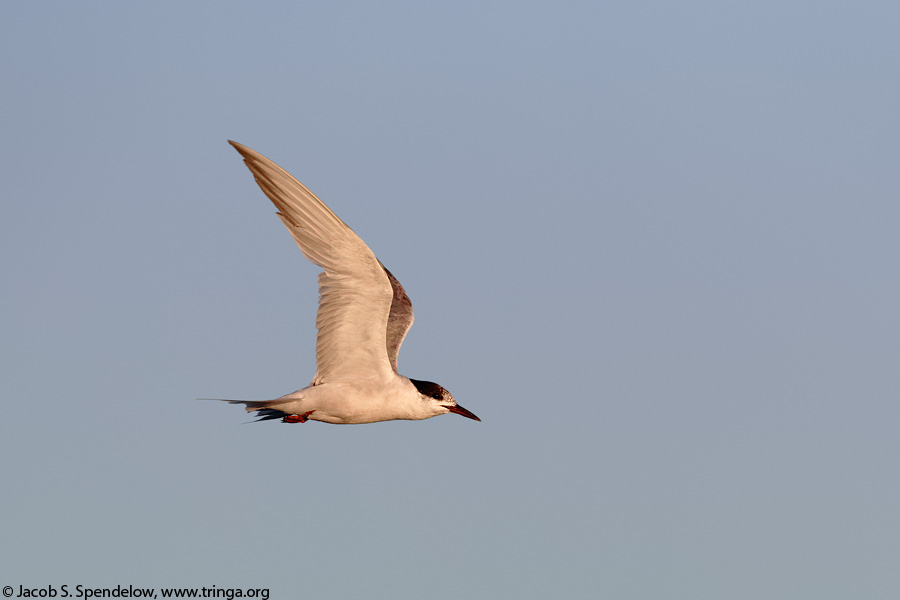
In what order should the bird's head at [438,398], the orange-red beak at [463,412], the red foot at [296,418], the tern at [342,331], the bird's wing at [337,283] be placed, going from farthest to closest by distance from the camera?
the orange-red beak at [463,412]
the bird's head at [438,398]
the red foot at [296,418]
the tern at [342,331]
the bird's wing at [337,283]

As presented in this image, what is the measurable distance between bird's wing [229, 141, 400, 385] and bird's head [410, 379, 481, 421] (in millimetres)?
676

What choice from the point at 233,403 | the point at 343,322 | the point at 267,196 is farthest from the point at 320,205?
the point at 233,403

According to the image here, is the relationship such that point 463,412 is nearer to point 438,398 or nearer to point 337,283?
point 438,398

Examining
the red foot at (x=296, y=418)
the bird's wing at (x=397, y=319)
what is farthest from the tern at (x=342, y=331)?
the bird's wing at (x=397, y=319)

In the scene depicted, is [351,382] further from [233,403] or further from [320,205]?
[320,205]

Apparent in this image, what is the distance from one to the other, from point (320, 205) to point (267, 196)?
805 millimetres

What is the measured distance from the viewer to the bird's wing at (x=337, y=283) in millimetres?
16156

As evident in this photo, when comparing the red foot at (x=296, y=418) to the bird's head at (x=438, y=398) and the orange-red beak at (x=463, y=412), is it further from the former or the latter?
the orange-red beak at (x=463, y=412)

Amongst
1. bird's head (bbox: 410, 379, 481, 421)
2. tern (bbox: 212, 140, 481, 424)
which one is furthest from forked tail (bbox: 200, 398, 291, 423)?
bird's head (bbox: 410, 379, 481, 421)

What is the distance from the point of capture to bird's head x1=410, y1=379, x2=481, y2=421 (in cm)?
1831

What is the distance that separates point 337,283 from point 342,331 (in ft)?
2.78

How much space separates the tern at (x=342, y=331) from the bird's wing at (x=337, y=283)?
1 cm

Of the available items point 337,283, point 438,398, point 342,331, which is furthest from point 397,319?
point 337,283

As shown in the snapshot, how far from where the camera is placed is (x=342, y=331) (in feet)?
56.6
